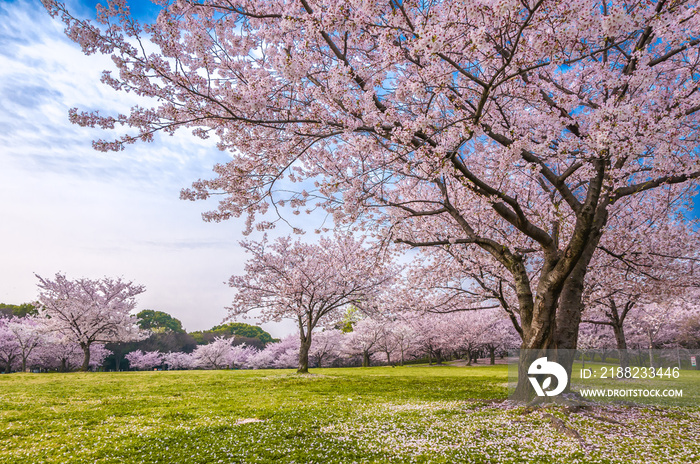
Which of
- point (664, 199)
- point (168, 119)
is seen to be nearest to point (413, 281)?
point (664, 199)

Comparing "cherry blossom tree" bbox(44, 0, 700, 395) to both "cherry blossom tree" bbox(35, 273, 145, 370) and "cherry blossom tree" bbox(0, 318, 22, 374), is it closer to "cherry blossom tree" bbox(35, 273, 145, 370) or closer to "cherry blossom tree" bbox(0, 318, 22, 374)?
"cherry blossom tree" bbox(35, 273, 145, 370)

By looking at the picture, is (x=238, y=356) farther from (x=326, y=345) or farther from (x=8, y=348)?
(x=8, y=348)

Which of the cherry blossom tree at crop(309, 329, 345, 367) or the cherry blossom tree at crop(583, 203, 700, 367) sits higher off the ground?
the cherry blossom tree at crop(583, 203, 700, 367)

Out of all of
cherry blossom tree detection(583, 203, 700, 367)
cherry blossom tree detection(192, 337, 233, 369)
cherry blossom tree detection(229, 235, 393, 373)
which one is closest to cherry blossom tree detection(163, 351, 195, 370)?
cherry blossom tree detection(192, 337, 233, 369)

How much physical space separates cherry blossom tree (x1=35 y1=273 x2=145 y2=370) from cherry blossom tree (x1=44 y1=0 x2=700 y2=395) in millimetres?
28215

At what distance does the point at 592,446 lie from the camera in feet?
19.2

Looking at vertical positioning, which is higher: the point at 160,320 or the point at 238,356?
the point at 160,320

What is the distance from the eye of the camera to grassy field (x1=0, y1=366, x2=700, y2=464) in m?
5.32

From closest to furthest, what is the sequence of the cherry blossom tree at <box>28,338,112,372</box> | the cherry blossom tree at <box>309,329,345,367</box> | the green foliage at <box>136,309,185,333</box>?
the cherry blossom tree at <box>28,338,112,372</box>
the cherry blossom tree at <box>309,329,345,367</box>
the green foliage at <box>136,309,185,333</box>

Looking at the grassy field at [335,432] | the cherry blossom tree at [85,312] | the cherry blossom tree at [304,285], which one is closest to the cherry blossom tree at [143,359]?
the cherry blossom tree at [85,312]

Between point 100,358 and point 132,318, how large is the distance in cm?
1774

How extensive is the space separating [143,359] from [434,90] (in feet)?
187

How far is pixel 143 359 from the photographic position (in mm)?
49812

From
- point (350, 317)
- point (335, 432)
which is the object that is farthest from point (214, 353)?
point (335, 432)
